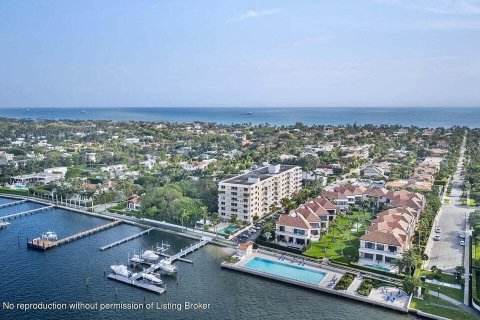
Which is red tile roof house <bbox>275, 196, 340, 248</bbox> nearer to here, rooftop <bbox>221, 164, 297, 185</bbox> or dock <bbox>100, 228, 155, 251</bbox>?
rooftop <bbox>221, 164, 297, 185</bbox>

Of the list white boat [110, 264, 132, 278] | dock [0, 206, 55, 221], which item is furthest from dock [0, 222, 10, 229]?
white boat [110, 264, 132, 278]

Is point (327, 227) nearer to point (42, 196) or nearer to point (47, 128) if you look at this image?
point (42, 196)

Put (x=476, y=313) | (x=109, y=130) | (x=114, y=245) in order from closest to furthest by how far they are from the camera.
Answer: (x=476, y=313) < (x=114, y=245) < (x=109, y=130)

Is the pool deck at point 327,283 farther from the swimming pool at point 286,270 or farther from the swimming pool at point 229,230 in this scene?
the swimming pool at point 229,230

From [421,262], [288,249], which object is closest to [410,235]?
[421,262]

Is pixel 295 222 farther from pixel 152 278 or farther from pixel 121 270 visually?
pixel 121 270

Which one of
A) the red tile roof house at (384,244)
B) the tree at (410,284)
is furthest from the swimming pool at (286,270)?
the tree at (410,284)
